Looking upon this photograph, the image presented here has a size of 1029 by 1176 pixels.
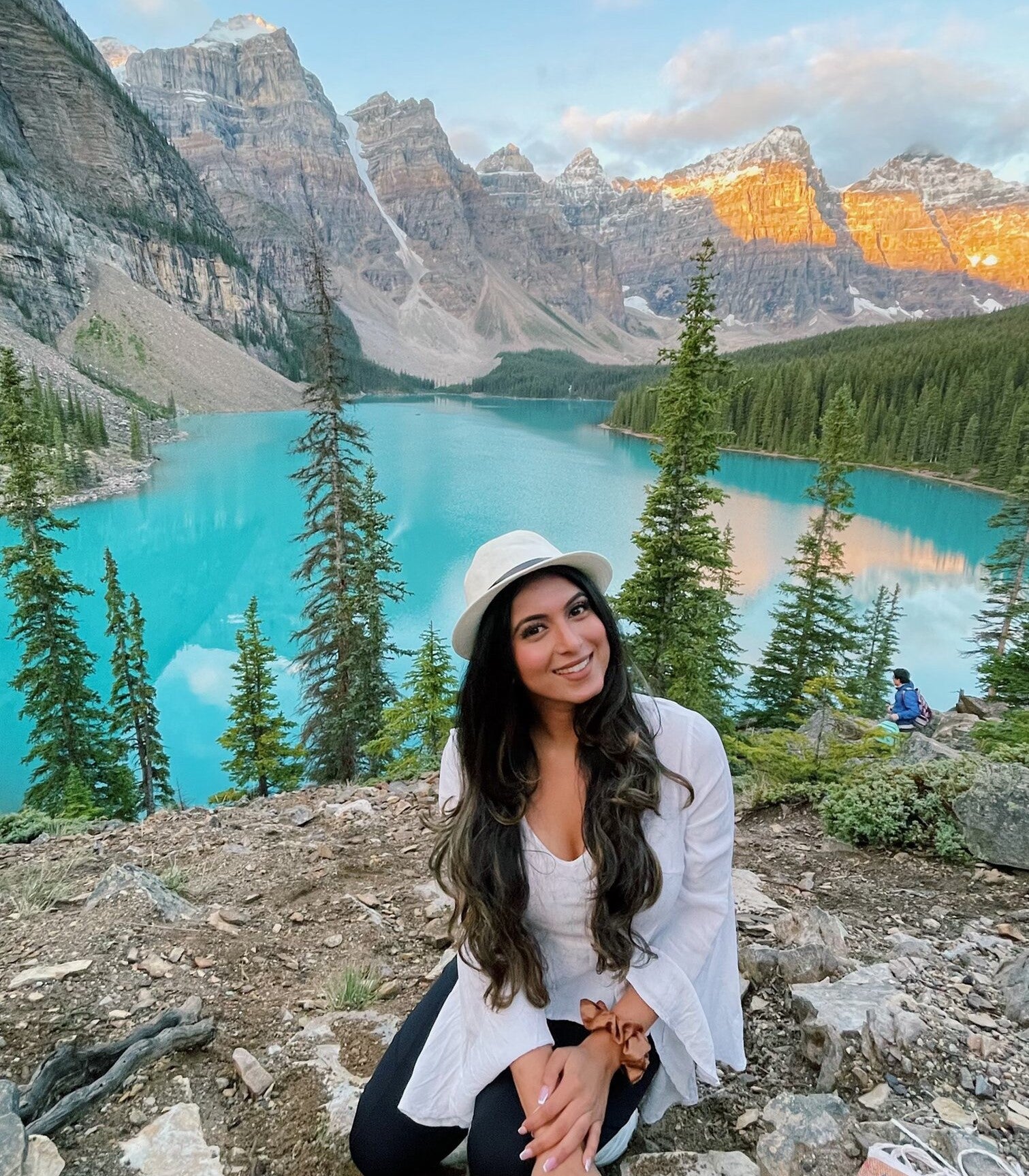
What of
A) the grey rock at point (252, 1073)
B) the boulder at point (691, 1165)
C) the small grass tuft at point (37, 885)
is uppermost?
the boulder at point (691, 1165)

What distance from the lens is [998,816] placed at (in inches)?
155

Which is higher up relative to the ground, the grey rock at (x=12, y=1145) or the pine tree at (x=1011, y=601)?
the grey rock at (x=12, y=1145)

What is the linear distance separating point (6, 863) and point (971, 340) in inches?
3557

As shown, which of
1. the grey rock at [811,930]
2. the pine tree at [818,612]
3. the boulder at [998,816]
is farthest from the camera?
the pine tree at [818,612]

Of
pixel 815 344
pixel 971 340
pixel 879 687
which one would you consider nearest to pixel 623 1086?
pixel 879 687

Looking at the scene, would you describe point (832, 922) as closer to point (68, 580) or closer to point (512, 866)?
point (512, 866)

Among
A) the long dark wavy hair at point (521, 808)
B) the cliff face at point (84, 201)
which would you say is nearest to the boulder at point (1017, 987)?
the long dark wavy hair at point (521, 808)

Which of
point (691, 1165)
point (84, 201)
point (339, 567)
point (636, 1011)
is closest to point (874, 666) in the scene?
point (339, 567)

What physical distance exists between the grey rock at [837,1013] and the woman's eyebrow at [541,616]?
183 cm

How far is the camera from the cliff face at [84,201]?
269ft

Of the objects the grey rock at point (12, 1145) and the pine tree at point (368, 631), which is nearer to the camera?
the grey rock at point (12, 1145)

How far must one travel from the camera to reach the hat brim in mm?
1789

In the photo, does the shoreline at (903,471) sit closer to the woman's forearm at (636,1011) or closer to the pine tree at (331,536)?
the pine tree at (331,536)

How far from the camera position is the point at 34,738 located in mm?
13227
